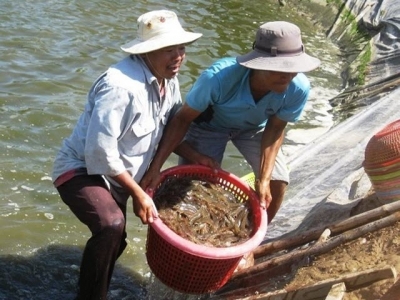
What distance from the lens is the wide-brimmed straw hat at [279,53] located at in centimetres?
418

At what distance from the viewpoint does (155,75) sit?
13.5 ft

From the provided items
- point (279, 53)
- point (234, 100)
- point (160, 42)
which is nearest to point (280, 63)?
point (279, 53)

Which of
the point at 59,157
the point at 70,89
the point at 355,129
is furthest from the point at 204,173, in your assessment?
the point at 70,89

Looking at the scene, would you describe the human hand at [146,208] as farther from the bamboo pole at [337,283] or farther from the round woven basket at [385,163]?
the round woven basket at [385,163]

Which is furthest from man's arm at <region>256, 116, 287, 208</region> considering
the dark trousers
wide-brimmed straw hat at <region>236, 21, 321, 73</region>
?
the dark trousers

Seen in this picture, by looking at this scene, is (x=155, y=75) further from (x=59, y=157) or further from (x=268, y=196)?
(x=268, y=196)

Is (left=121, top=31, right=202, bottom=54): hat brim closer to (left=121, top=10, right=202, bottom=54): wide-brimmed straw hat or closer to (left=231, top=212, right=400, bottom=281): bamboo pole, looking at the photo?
(left=121, top=10, right=202, bottom=54): wide-brimmed straw hat

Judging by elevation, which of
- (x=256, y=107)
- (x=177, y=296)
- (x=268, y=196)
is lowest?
(x=177, y=296)

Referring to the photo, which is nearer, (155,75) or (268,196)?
(155,75)

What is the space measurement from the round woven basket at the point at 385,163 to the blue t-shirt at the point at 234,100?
0.62 m

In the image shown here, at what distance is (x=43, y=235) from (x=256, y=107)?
8.18 feet

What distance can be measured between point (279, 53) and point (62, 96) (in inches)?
196

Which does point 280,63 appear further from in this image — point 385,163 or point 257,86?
point 385,163

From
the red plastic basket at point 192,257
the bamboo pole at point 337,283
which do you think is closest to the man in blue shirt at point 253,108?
the red plastic basket at point 192,257
